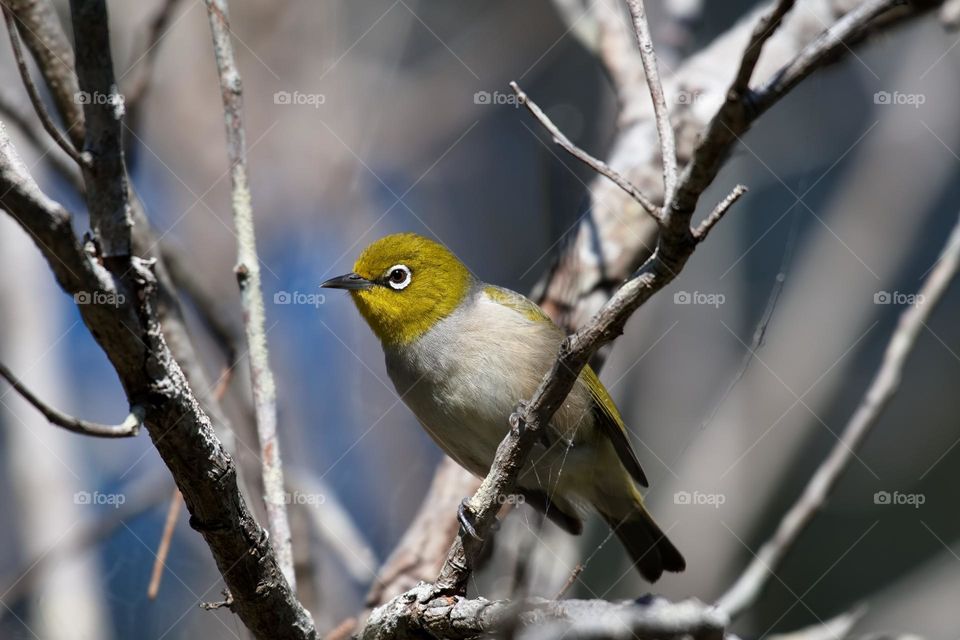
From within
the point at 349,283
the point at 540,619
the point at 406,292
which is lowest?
the point at 540,619

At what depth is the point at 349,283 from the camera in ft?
16.6

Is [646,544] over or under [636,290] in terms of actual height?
under

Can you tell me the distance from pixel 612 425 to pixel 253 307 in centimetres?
207

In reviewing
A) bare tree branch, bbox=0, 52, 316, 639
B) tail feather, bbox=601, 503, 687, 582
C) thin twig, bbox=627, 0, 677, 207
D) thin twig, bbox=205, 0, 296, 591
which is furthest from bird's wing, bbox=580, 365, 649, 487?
thin twig, bbox=627, 0, 677, 207

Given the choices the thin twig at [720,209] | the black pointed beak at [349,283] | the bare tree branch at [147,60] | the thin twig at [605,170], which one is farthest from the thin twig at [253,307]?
the thin twig at [720,209]

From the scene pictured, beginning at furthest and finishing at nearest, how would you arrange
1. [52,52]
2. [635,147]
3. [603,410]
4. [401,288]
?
[635,147] < [401,288] < [603,410] < [52,52]

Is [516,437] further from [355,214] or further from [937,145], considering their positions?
[937,145]

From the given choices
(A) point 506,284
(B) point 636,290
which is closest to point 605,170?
(B) point 636,290

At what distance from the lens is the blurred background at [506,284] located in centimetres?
579

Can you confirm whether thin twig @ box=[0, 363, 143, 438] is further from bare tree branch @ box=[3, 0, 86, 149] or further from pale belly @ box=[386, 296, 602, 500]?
pale belly @ box=[386, 296, 602, 500]

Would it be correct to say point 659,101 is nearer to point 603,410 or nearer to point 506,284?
point 603,410

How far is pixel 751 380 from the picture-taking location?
723 cm

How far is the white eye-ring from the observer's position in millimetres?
5160

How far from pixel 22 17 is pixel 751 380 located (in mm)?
5575
